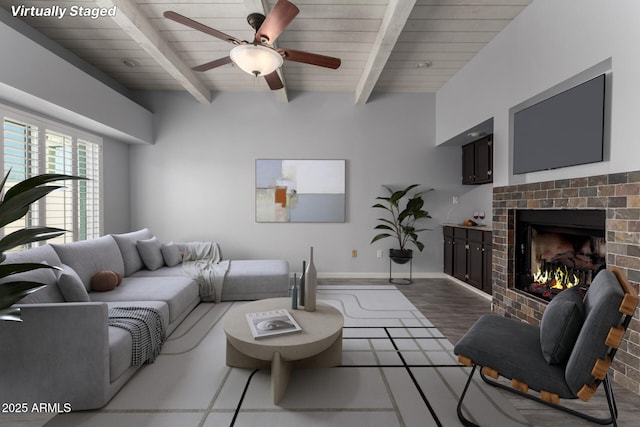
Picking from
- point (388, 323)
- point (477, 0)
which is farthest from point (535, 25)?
point (388, 323)

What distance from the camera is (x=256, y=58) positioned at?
234cm

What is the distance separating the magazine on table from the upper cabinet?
331 centimetres

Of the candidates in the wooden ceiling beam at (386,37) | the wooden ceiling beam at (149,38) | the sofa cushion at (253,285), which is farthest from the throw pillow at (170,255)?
the wooden ceiling beam at (386,37)

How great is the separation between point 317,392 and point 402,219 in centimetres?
323

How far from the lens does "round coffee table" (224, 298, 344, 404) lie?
183 cm

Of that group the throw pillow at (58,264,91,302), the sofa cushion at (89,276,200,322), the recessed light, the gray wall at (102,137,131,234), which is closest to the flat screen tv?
the sofa cushion at (89,276,200,322)

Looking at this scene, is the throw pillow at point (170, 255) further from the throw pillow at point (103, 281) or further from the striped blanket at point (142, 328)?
the striped blanket at point (142, 328)

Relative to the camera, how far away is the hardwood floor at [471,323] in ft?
5.70

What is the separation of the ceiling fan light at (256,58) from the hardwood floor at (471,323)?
8.73 ft

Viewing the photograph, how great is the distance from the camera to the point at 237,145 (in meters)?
4.97

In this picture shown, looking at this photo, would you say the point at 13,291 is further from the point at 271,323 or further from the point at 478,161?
the point at 478,161

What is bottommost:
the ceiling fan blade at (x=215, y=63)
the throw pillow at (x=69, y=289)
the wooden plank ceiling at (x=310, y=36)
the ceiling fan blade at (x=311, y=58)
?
the throw pillow at (x=69, y=289)

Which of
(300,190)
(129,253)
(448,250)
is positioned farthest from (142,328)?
(448,250)

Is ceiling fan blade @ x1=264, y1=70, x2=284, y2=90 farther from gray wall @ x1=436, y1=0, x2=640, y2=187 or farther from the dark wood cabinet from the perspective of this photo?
the dark wood cabinet
